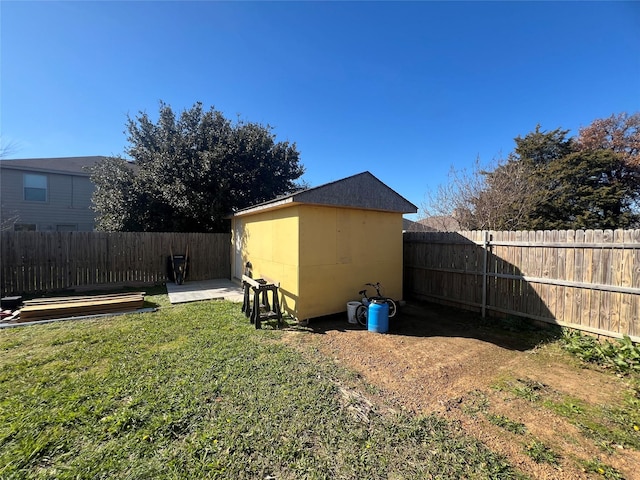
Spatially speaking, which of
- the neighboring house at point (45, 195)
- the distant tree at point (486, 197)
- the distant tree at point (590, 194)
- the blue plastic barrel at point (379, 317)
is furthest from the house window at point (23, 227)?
the distant tree at point (590, 194)

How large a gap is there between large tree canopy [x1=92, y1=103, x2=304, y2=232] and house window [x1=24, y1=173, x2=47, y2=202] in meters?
4.79

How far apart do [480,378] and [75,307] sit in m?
8.09

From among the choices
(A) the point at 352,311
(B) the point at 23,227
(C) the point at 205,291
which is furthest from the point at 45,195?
(A) the point at 352,311

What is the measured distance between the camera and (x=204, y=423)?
238 cm

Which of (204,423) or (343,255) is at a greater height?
(343,255)

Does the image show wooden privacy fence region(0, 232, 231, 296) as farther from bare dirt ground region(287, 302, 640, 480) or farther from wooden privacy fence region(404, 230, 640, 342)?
wooden privacy fence region(404, 230, 640, 342)

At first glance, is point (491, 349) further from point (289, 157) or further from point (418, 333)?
point (289, 157)

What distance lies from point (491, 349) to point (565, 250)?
2.37m

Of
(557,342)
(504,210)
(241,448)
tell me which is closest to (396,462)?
(241,448)

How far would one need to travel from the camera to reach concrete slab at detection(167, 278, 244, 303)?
7.38 m

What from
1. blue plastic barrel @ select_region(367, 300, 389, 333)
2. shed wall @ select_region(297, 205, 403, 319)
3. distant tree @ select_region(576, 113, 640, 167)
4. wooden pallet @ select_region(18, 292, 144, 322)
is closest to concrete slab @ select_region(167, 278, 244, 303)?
wooden pallet @ select_region(18, 292, 144, 322)

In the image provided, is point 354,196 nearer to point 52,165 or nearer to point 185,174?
point 185,174

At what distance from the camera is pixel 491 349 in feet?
14.0

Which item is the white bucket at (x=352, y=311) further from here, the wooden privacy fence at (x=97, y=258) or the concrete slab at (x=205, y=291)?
the wooden privacy fence at (x=97, y=258)
